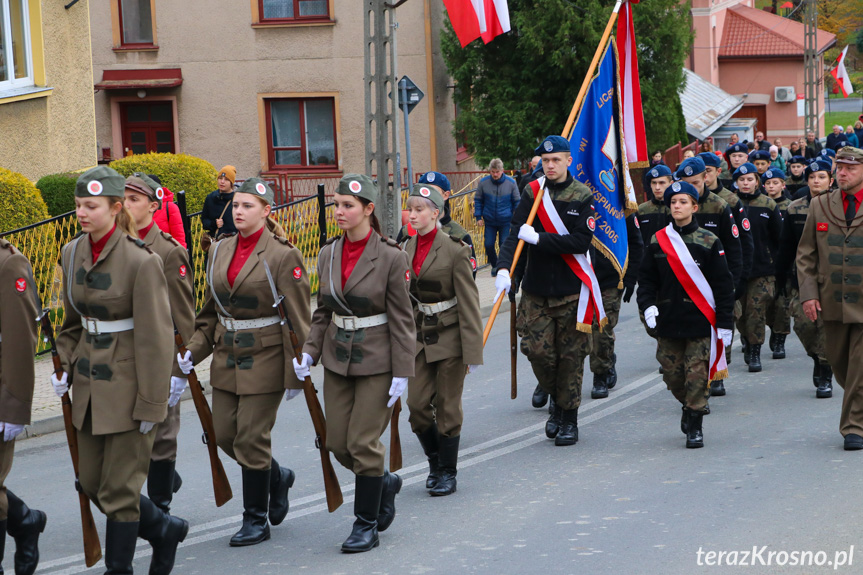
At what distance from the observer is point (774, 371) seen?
11039mm

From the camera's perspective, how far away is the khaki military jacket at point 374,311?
6.17m

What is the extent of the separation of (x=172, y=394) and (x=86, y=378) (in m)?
1.05

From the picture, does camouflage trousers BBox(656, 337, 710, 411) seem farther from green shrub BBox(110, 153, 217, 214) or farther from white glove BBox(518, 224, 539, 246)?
green shrub BBox(110, 153, 217, 214)

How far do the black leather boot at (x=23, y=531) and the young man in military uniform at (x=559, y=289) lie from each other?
3.81 meters

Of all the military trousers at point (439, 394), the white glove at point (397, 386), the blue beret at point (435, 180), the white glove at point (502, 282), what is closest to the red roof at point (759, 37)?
the white glove at point (502, 282)

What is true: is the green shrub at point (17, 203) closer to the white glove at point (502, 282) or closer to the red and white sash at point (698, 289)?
the white glove at point (502, 282)

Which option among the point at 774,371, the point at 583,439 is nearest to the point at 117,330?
the point at 583,439

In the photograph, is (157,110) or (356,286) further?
(157,110)

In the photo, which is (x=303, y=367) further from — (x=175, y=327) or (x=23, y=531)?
(x=23, y=531)

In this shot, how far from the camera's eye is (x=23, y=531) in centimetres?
583

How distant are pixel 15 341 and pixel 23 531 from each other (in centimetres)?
102

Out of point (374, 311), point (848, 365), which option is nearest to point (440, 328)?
point (374, 311)

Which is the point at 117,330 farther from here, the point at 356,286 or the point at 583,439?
the point at 583,439

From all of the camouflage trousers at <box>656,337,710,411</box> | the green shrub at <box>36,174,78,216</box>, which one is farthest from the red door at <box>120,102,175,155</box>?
the camouflage trousers at <box>656,337,710,411</box>
